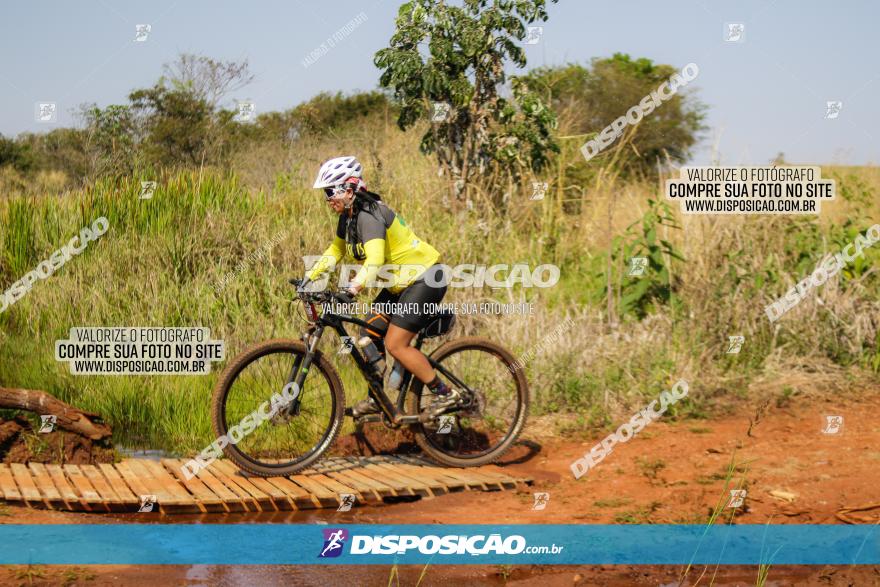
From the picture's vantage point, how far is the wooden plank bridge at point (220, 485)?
21.6 feet

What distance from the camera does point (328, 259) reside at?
7227 mm

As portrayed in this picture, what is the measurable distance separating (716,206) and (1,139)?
17.9 m

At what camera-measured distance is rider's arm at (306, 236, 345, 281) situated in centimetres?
711

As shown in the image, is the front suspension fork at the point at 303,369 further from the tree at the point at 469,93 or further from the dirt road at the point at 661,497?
the tree at the point at 469,93

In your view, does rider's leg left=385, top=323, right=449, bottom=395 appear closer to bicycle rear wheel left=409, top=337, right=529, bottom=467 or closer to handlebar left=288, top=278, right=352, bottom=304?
bicycle rear wheel left=409, top=337, right=529, bottom=467

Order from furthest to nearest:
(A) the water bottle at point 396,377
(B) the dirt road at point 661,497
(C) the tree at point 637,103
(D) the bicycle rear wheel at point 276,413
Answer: (C) the tree at point 637,103 < (A) the water bottle at point 396,377 < (D) the bicycle rear wheel at point 276,413 < (B) the dirt road at point 661,497

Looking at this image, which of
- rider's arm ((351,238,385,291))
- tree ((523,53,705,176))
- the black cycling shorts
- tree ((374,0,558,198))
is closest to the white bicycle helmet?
rider's arm ((351,238,385,291))

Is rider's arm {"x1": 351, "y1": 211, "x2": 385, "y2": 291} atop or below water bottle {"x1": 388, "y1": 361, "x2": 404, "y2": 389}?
atop

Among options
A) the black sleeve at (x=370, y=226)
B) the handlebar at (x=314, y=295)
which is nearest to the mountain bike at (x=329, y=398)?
the handlebar at (x=314, y=295)

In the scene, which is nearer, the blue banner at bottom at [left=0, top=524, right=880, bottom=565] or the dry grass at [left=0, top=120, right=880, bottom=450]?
the blue banner at bottom at [left=0, top=524, right=880, bottom=565]

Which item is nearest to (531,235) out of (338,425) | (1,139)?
(338,425)

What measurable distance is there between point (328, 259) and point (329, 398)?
105cm

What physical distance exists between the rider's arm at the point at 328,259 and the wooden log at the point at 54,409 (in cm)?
209

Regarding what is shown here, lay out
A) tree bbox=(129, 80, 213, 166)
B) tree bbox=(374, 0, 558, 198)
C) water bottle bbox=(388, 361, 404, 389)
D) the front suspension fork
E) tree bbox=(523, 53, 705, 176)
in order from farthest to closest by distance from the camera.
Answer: tree bbox=(523, 53, 705, 176)
tree bbox=(129, 80, 213, 166)
tree bbox=(374, 0, 558, 198)
water bottle bbox=(388, 361, 404, 389)
the front suspension fork
